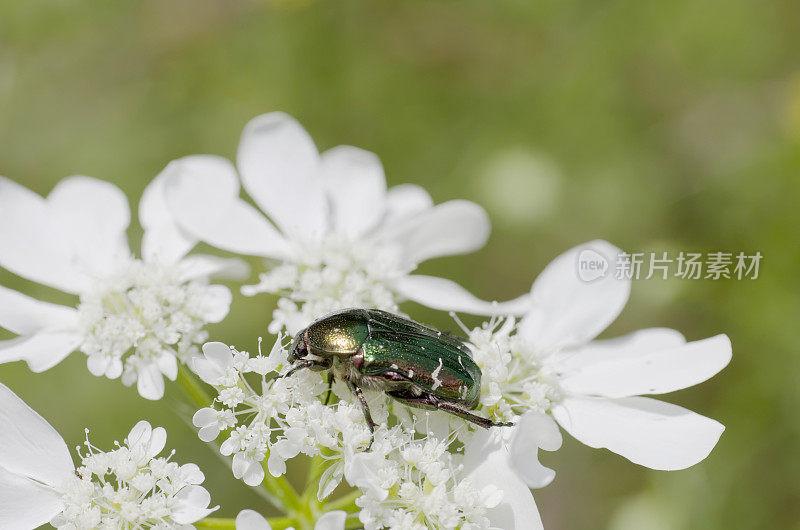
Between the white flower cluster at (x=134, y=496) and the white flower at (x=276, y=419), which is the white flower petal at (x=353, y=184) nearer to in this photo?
the white flower at (x=276, y=419)

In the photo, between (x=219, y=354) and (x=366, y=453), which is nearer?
(x=366, y=453)

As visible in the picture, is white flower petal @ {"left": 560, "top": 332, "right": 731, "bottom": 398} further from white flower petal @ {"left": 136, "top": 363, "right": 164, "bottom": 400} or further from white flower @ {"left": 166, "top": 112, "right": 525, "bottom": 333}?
white flower petal @ {"left": 136, "top": 363, "right": 164, "bottom": 400}

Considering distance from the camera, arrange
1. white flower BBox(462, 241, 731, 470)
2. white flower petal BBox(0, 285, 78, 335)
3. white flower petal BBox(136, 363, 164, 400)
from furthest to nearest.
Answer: white flower petal BBox(0, 285, 78, 335) < white flower petal BBox(136, 363, 164, 400) < white flower BBox(462, 241, 731, 470)

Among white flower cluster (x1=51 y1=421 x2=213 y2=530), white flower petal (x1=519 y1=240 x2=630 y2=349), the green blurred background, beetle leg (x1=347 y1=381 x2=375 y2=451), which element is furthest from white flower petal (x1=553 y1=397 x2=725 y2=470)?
the green blurred background

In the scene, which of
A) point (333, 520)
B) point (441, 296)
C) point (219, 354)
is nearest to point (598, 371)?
point (441, 296)

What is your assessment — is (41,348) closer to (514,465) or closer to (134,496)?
(134,496)

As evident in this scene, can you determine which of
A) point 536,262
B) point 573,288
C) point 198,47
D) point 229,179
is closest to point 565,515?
point 536,262

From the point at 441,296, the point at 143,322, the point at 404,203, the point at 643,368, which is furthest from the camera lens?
the point at 404,203
